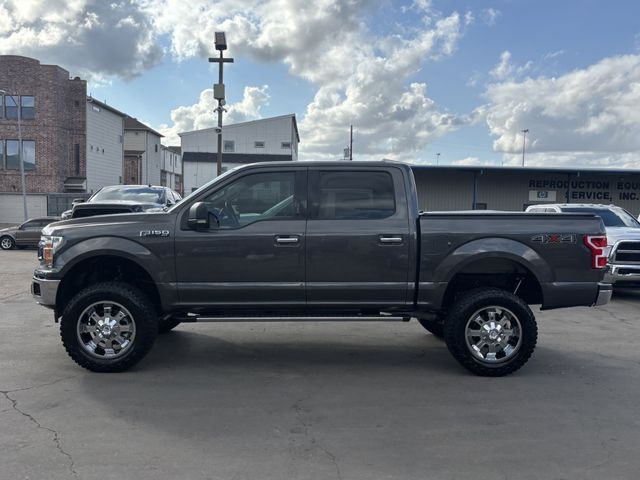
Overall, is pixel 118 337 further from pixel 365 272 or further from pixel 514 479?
pixel 514 479

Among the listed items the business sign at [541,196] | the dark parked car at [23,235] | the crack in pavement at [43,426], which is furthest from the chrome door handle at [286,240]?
the business sign at [541,196]

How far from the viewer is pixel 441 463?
140 inches

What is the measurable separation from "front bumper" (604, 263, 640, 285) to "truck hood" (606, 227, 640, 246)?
45cm

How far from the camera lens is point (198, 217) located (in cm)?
510

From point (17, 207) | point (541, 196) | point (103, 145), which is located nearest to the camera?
point (541, 196)

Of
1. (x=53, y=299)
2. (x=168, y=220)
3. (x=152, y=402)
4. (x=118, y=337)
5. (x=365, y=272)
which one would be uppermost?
(x=168, y=220)

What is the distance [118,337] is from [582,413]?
14.2 ft

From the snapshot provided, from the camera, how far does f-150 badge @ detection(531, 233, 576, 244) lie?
528 centimetres

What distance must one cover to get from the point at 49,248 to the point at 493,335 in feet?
14.8

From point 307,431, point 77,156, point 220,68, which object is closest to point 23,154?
point 77,156

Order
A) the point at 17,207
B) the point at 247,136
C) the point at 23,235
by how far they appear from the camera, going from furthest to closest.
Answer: the point at 247,136 < the point at 17,207 < the point at 23,235

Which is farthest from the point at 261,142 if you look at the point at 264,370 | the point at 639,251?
the point at 264,370

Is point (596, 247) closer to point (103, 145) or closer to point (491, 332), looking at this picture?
point (491, 332)

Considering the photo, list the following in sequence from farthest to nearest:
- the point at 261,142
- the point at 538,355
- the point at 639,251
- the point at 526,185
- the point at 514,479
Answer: the point at 261,142 < the point at 526,185 < the point at 639,251 < the point at 538,355 < the point at 514,479
